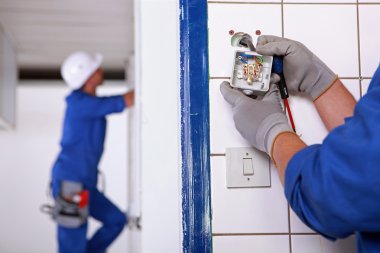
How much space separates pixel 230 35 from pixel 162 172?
465 mm

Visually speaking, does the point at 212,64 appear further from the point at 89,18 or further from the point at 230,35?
the point at 89,18

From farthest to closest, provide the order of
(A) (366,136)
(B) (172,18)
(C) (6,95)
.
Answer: (C) (6,95), (B) (172,18), (A) (366,136)

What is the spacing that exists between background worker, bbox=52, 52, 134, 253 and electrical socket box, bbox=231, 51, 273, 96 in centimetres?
230

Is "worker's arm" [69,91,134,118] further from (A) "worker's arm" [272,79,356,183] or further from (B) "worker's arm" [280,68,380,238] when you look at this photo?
(B) "worker's arm" [280,68,380,238]

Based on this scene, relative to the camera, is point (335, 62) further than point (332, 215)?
Yes

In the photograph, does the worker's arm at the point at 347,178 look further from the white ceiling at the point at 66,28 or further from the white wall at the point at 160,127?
the white ceiling at the point at 66,28

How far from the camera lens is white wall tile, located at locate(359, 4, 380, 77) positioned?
1.34 m

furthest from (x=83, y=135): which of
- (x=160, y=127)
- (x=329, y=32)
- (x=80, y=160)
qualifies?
(x=329, y=32)

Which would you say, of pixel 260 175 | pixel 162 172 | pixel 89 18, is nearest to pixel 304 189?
pixel 260 175

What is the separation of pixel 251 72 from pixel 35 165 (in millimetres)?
5454

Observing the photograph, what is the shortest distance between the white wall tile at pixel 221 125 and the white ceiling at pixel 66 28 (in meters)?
2.33

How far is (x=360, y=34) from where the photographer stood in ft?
4.41

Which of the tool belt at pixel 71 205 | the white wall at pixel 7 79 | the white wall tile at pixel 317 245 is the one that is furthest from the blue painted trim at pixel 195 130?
the white wall at pixel 7 79

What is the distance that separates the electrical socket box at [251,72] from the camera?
4.06 feet
